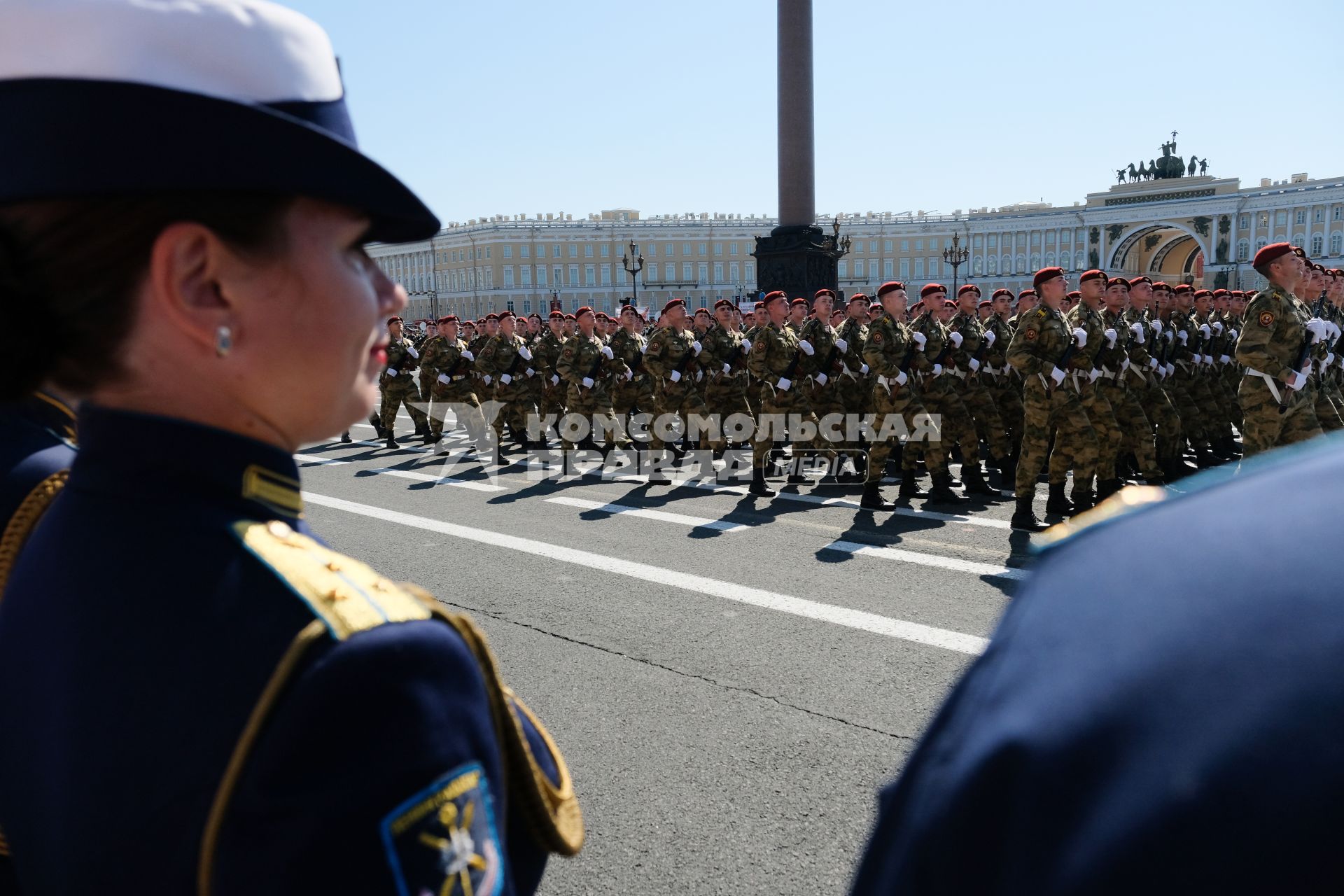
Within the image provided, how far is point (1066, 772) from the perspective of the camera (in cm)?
46

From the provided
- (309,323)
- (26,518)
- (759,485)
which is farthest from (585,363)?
(309,323)

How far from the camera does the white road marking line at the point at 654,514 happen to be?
8.27 metres

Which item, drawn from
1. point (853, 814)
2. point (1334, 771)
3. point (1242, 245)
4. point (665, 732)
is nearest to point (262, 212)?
point (1334, 771)

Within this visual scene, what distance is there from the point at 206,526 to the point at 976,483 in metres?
9.49

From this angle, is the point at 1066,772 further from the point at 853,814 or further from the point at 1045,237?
the point at 1045,237

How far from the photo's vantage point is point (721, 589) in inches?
242

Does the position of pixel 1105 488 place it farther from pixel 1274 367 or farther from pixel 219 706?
pixel 219 706

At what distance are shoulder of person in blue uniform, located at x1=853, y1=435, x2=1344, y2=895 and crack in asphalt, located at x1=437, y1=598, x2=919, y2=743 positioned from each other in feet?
9.79

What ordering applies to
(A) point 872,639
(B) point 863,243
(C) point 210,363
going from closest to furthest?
(C) point 210,363, (A) point 872,639, (B) point 863,243

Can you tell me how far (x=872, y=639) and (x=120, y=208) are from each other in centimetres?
463

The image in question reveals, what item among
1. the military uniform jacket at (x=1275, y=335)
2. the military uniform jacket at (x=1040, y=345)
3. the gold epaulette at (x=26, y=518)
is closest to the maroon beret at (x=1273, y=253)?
the military uniform jacket at (x=1275, y=335)

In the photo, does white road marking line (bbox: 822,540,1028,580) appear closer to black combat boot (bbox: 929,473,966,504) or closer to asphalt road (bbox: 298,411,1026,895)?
asphalt road (bbox: 298,411,1026,895)

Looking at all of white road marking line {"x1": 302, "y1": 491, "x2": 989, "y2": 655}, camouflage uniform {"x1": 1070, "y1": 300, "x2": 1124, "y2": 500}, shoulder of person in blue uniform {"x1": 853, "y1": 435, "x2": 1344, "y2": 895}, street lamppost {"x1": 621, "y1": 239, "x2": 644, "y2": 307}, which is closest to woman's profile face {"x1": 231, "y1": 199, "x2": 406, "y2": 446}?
shoulder of person in blue uniform {"x1": 853, "y1": 435, "x2": 1344, "y2": 895}

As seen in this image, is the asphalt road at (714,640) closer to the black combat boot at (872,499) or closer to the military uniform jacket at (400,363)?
the black combat boot at (872,499)
